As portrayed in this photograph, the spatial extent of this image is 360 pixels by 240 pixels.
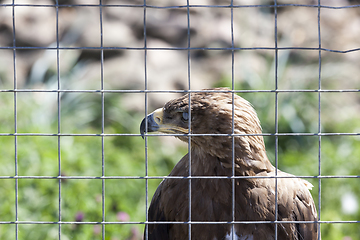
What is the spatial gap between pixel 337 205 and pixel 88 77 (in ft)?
12.7

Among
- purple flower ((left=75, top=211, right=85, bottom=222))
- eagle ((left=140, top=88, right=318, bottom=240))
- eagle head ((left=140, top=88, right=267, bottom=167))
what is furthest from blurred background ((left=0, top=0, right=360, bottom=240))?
eagle head ((left=140, top=88, right=267, bottom=167))

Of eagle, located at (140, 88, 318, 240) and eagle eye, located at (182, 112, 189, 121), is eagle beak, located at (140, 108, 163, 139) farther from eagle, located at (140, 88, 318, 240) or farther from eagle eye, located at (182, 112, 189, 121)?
eagle eye, located at (182, 112, 189, 121)

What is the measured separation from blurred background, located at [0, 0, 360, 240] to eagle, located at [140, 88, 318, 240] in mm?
1263

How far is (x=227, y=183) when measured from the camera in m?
2.60

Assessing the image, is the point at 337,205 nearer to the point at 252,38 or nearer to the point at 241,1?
the point at 252,38

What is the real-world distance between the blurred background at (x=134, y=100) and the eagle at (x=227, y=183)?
126 cm

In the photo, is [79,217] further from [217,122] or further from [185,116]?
[217,122]

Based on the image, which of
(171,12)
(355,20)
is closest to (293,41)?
(355,20)

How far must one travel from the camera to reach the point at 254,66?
649cm

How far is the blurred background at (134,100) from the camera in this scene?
416 centimetres

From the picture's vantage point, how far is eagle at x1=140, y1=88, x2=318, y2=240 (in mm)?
2559

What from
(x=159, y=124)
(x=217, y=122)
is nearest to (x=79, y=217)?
(x=159, y=124)

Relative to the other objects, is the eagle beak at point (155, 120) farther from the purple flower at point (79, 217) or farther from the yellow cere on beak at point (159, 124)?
the purple flower at point (79, 217)

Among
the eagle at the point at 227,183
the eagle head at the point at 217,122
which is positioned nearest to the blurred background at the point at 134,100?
the eagle at the point at 227,183
